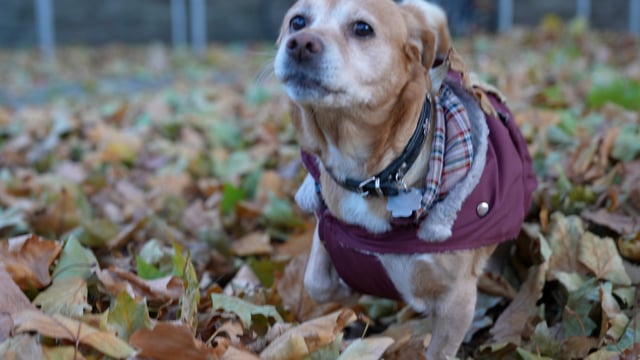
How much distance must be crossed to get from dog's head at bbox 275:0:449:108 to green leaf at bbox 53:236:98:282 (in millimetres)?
738

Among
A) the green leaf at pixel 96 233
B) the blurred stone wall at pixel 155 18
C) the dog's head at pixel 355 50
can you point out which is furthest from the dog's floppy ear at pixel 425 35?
the blurred stone wall at pixel 155 18

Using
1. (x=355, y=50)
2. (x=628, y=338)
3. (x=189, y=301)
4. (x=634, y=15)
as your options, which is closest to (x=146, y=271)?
(x=189, y=301)

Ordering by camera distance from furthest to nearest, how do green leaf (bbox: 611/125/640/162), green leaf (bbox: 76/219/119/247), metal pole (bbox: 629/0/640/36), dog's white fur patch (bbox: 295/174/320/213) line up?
metal pole (bbox: 629/0/640/36)
green leaf (bbox: 611/125/640/162)
green leaf (bbox: 76/219/119/247)
dog's white fur patch (bbox: 295/174/320/213)

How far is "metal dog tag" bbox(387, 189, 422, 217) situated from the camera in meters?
2.11

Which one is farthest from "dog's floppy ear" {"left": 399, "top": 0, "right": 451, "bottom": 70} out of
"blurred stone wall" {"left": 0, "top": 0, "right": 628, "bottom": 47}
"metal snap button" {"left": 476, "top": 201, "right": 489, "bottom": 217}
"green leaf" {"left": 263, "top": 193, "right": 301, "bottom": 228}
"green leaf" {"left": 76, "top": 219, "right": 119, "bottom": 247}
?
"blurred stone wall" {"left": 0, "top": 0, "right": 628, "bottom": 47}

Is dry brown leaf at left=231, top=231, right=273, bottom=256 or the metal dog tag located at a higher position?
the metal dog tag

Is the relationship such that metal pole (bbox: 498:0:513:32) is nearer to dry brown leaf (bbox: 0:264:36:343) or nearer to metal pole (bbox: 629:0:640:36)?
metal pole (bbox: 629:0:640:36)

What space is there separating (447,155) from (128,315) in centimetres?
93

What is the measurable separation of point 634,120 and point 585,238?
1232 mm

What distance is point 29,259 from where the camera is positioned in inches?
86.4

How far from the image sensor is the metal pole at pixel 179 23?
46.8ft

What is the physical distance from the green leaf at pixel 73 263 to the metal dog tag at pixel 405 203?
33.1 inches

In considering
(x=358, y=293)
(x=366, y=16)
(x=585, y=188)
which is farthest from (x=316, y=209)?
(x=585, y=188)

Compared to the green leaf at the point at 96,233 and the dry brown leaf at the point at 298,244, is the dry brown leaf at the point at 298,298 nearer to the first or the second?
the dry brown leaf at the point at 298,244
